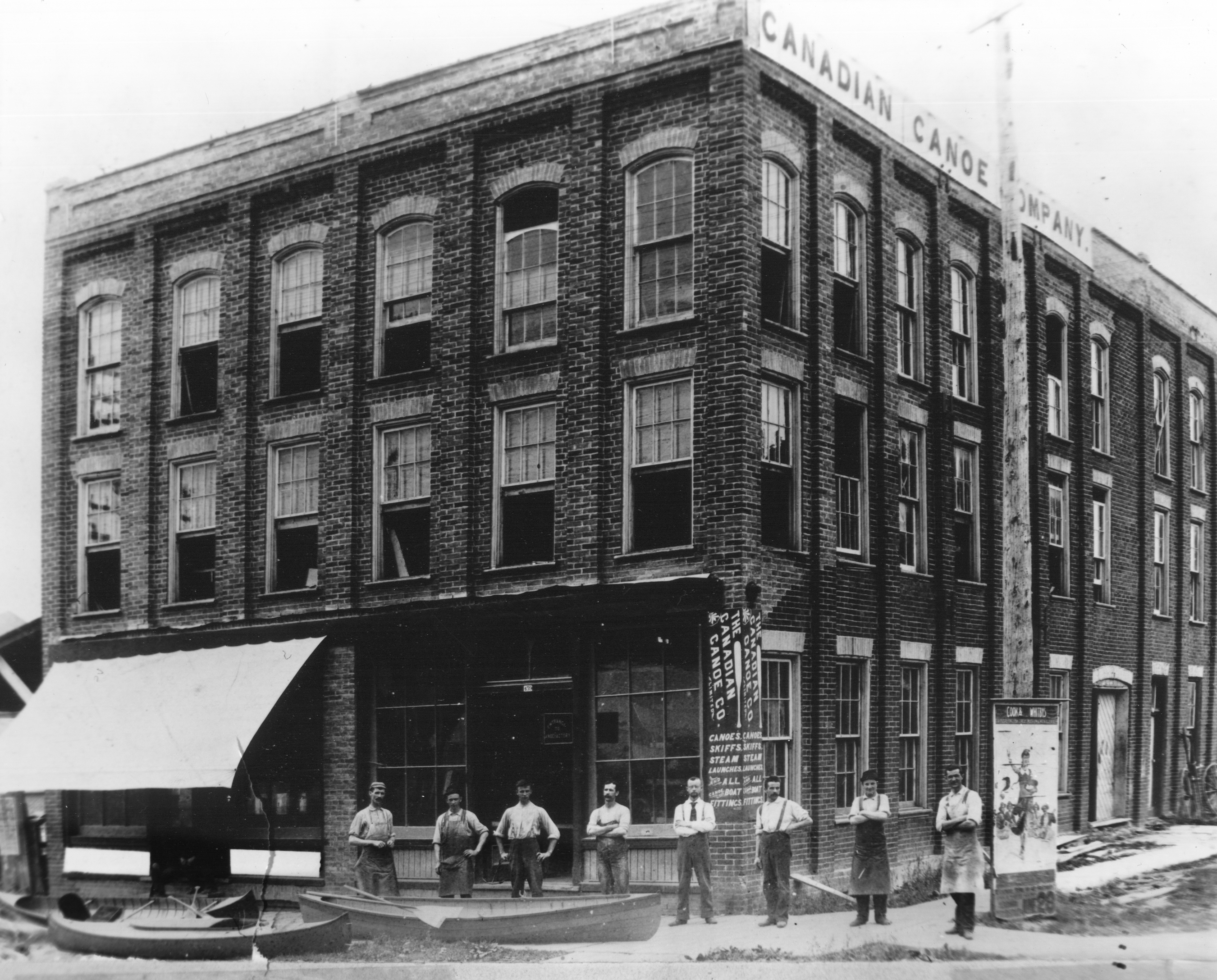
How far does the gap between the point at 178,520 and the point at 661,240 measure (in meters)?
6.96

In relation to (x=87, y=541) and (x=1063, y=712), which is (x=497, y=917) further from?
(x=1063, y=712)

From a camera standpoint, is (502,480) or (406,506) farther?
(406,506)

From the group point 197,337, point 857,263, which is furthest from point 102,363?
point 857,263

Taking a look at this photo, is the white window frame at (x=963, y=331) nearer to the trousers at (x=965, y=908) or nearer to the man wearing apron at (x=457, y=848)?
the trousers at (x=965, y=908)

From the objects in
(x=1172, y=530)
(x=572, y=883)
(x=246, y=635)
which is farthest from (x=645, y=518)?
(x=1172, y=530)

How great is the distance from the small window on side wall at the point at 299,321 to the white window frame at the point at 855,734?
23.4 ft

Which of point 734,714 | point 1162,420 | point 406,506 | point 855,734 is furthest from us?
point 1162,420

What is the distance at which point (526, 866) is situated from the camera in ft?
48.3

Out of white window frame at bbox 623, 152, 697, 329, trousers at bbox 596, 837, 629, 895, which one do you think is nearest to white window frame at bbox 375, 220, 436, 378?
white window frame at bbox 623, 152, 697, 329

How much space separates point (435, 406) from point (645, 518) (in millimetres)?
2941

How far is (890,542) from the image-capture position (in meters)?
15.7

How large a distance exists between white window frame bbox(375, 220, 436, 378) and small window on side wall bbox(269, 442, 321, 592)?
4.67 ft

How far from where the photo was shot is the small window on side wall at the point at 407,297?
15.9 m

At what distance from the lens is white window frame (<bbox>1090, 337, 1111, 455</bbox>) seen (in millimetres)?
16969
